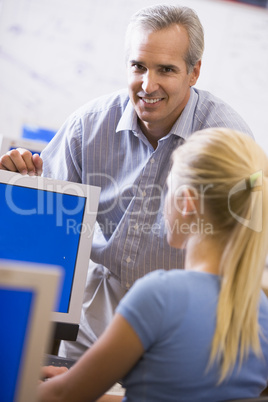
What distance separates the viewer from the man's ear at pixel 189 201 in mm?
996

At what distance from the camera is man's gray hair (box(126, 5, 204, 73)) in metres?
1.50

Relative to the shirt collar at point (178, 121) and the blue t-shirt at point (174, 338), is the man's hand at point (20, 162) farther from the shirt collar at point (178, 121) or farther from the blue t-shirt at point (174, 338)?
the blue t-shirt at point (174, 338)

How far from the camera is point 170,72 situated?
153 centimetres

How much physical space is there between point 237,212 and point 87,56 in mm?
3139

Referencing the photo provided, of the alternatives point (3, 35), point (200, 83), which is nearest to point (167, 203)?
point (200, 83)

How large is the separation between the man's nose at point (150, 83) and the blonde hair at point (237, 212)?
21.4 inches

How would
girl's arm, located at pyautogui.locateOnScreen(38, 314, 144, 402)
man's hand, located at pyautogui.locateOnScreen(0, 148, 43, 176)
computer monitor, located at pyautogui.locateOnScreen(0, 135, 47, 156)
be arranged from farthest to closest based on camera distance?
computer monitor, located at pyautogui.locateOnScreen(0, 135, 47, 156)
man's hand, located at pyautogui.locateOnScreen(0, 148, 43, 176)
girl's arm, located at pyautogui.locateOnScreen(38, 314, 144, 402)

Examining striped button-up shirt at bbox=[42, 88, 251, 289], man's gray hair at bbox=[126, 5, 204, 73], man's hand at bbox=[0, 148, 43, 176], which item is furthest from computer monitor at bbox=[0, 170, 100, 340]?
man's gray hair at bbox=[126, 5, 204, 73]

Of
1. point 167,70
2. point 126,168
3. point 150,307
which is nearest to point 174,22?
point 167,70

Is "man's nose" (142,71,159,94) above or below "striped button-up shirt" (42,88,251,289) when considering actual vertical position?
above

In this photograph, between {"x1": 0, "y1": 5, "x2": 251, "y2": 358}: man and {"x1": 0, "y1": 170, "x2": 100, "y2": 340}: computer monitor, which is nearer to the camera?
{"x1": 0, "y1": 170, "x2": 100, "y2": 340}: computer monitor

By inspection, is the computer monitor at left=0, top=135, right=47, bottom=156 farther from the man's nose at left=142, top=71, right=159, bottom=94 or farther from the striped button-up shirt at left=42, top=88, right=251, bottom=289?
the man's nose at left=142, top=71, right=159, bottom=94

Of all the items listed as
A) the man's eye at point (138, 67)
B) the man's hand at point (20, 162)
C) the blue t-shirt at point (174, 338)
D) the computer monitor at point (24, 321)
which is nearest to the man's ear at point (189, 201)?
the blue t-shirt at point (174, 338)

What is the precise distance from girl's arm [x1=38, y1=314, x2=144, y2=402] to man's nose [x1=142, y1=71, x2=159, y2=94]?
796 mm
